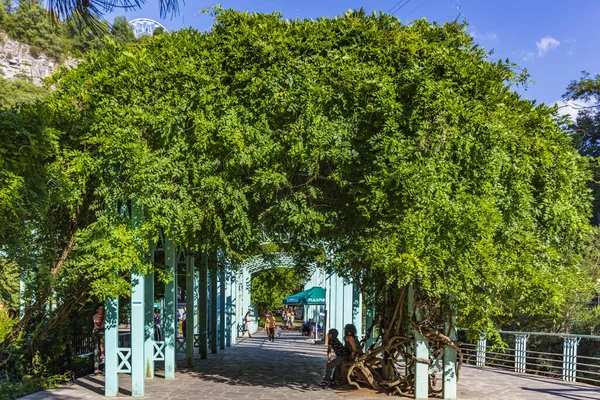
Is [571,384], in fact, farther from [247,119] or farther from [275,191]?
[247,119]

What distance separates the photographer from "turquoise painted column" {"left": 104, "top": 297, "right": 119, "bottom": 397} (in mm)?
11023

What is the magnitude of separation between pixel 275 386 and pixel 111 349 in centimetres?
347

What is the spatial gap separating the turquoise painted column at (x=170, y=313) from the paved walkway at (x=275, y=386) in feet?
1.19

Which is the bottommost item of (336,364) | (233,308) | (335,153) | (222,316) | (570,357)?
(233,308)

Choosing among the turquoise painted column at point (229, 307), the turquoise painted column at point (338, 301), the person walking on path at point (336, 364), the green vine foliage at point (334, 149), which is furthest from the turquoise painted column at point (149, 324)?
the turquoise painted column at point (229, 307)

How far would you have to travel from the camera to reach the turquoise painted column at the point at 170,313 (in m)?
13.4

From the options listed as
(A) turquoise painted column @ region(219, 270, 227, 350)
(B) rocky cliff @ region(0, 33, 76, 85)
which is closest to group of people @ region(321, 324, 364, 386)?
(A) turquoise painted column @ region(219, 270, 227, 350)

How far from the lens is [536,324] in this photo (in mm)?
20203

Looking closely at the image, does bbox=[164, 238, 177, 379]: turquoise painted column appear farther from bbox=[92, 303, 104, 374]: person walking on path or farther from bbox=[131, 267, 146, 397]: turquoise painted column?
bbox=[131, 267, 146, 397]: turquoise painted column

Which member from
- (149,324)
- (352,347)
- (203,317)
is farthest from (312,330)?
(352,347)

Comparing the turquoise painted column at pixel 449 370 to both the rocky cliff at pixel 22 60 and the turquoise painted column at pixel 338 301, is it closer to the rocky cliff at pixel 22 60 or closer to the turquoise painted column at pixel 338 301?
the turquoise painted column at pixel 338 301

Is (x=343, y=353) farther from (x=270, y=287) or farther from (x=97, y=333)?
(x=270, y=287)

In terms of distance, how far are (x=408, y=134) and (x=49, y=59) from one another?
396 feet

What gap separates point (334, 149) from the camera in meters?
10.6
